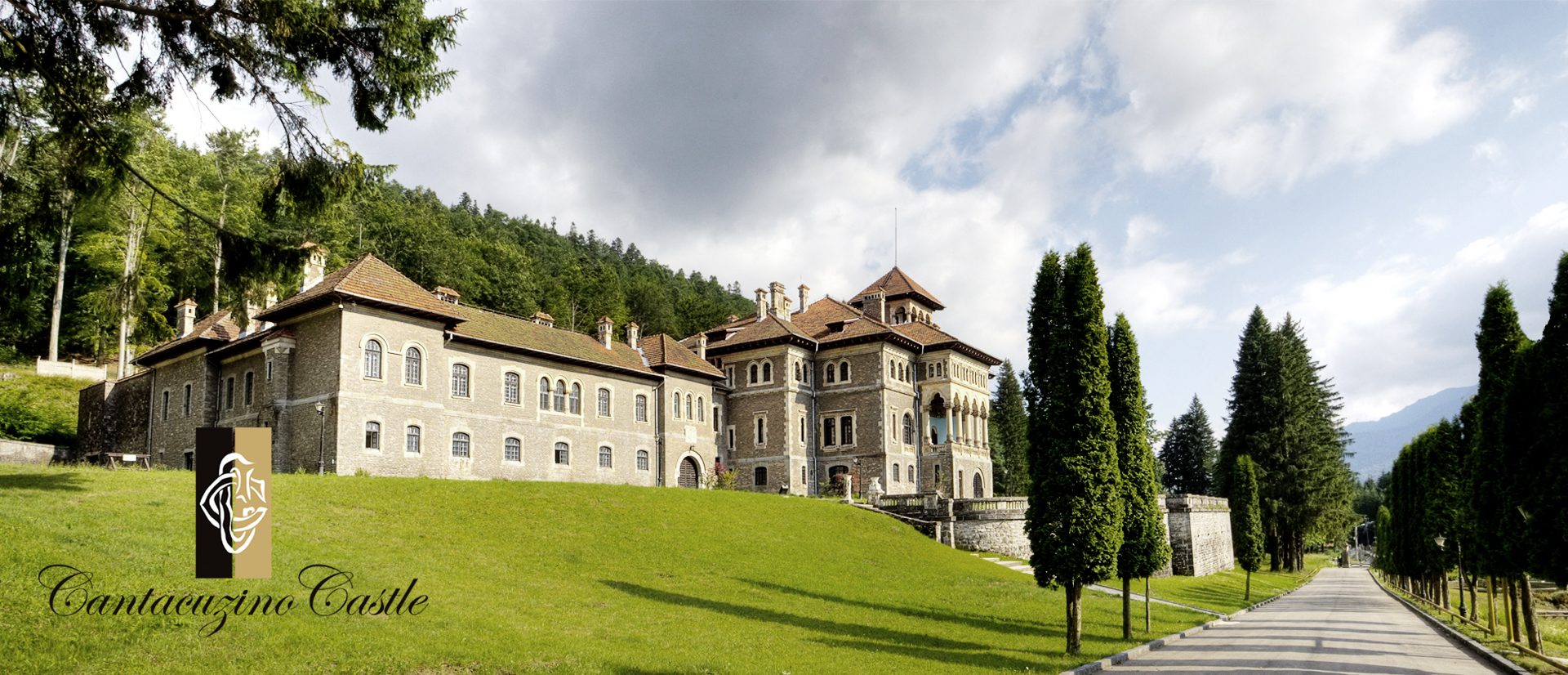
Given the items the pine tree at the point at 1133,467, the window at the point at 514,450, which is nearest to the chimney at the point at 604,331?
the window at the point at 514,450

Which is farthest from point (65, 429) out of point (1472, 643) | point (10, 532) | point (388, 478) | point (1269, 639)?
point (1472, 643)

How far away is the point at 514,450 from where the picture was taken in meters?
36.8

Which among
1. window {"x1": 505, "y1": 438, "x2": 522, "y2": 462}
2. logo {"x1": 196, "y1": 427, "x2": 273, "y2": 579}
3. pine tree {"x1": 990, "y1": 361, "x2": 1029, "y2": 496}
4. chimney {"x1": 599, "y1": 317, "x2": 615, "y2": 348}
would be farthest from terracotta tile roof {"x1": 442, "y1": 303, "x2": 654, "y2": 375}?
pine tree {"x1": 990, "y1": 361, "x2": 1029, "y2": 496}

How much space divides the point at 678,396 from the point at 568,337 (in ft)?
22.3

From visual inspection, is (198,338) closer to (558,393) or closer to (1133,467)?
(558,393)

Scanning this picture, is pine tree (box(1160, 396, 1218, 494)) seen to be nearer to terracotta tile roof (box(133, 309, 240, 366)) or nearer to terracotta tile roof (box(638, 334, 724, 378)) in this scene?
terracotta tile roof (box(638, 334, 724, 378))

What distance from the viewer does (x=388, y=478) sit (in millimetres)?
25484

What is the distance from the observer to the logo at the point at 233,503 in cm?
1092

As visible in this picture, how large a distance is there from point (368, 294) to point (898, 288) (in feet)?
116

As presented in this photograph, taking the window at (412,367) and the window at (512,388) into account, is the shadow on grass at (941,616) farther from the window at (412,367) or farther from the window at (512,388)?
the window at (512,388)

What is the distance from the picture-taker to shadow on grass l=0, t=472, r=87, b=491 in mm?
17311

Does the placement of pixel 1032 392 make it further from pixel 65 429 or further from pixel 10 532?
pixel 65 429

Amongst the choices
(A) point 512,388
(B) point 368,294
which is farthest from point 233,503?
(A) point 512,388

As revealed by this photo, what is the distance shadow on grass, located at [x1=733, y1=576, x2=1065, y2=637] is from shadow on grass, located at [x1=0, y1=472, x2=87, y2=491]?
582 inches
